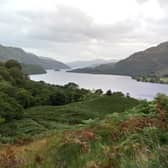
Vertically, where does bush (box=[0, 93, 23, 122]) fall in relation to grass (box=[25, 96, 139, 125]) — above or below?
above

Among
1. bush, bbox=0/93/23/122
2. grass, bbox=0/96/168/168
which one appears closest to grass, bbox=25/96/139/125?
bush, bbox=0/93/23/122

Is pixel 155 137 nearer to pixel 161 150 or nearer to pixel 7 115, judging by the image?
pixel 161 150

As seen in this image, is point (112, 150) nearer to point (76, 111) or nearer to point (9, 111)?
point (9, 111)

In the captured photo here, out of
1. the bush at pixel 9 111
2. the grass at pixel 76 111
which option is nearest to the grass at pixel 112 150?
the grass at pixel 76 111

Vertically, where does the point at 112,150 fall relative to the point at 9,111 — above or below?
above

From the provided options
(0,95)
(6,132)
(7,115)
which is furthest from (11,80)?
(6,132)

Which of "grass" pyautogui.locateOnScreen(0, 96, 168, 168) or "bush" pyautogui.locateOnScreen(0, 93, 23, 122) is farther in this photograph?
"bush" pyautogui.locateOnScreen(0, 93, 23, 122)

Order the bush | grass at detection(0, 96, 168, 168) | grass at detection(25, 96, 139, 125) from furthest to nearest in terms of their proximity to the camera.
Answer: grass at detection(25, 96, 139, 125) → the bush → grass at detection(0, 96, 168, 168)

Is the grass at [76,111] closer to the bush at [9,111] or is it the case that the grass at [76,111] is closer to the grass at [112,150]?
the bush at [9,111]

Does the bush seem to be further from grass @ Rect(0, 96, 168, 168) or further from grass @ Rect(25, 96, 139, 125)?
grass @ Rect(0, 96, 168, 168)

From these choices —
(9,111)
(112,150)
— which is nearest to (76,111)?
(9,111)

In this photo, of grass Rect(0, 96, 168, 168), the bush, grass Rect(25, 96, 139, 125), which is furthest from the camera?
grass Rect(25, 96, 139, 125)

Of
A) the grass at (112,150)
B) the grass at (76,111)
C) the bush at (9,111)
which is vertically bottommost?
the grass at (76,111)

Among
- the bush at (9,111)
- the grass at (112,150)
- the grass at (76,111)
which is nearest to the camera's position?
the grass at (112,150)
